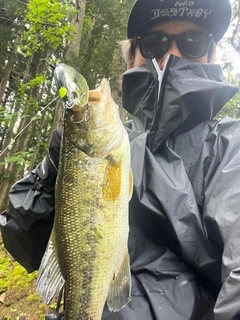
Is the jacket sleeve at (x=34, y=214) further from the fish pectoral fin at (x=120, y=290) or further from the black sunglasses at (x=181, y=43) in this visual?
the black sunglasses at (x=181, y=43)

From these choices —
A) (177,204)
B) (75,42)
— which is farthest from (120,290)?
(75,42)

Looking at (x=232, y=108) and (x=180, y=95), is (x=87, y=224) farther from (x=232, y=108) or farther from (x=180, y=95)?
(x=232, y=108)

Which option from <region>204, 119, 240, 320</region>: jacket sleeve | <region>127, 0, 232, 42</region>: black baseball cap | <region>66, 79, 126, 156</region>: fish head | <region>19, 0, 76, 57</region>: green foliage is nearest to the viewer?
<region>204, 119, 240, 320</region>: jacket sleeve

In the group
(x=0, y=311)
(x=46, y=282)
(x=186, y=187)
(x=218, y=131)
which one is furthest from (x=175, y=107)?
(x=0, y=311)

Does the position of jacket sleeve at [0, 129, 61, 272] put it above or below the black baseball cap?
below

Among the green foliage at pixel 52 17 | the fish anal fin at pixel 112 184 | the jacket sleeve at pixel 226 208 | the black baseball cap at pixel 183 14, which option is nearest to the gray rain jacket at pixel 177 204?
the jacket sleeve at pixel 226 208

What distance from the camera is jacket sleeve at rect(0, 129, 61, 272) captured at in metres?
2.15

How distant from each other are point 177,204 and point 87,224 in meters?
0.52

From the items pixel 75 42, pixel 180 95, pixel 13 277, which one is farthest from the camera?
pixel 75 42

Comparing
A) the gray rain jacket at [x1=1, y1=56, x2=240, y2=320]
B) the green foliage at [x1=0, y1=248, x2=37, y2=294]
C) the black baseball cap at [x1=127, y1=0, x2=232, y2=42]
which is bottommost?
the green foliage at [x1=0, y1=248, x2=37, y2=294]

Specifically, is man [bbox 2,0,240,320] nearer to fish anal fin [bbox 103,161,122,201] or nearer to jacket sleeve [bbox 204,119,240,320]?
jacket sleeve [bbox 204,119,240,320]

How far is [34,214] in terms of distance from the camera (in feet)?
7.08

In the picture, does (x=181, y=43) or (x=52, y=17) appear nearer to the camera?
(x=181, y=43)

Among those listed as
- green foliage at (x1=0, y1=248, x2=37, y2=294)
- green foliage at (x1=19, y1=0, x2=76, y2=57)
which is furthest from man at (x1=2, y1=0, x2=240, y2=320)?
green foliage at (x1=19, y1=0, x2=76, y2=57)
